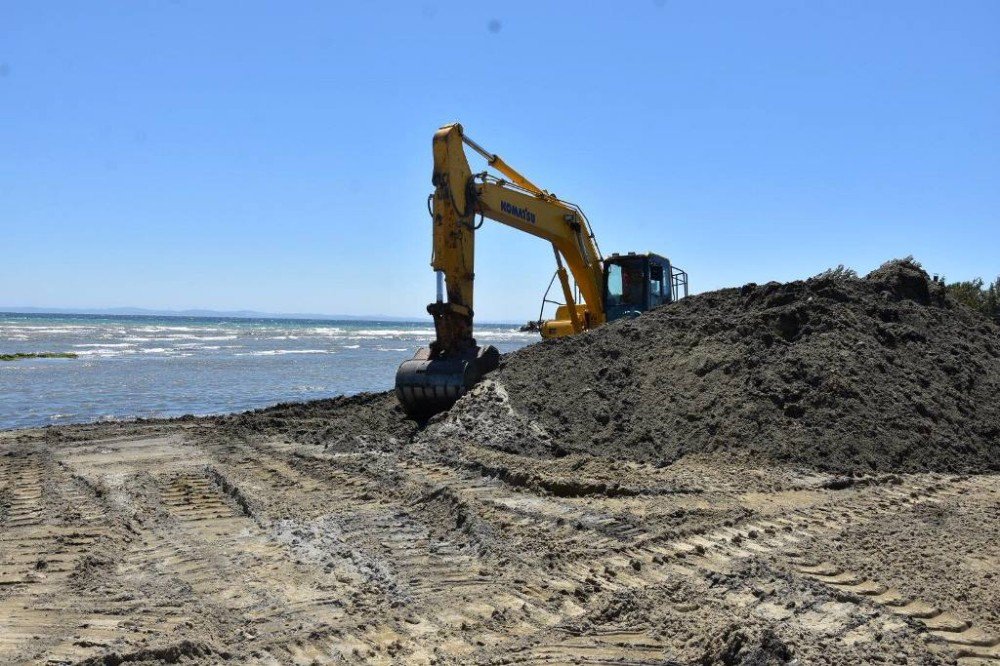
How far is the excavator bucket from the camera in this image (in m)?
10.8

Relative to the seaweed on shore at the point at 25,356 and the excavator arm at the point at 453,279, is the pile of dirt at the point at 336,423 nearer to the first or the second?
the excavator arm at the point at 453,279

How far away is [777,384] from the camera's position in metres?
8.70

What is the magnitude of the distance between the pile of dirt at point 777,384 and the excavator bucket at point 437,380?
43 centimetres

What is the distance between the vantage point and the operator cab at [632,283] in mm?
14766

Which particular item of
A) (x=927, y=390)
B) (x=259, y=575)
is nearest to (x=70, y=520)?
(x=259, y=575)

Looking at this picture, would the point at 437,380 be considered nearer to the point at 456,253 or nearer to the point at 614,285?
the point at 456,253

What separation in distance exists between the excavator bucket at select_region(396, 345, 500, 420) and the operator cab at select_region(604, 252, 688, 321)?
4347 mm

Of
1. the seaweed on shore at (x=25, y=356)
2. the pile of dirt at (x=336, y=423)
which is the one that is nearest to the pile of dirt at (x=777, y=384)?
the pile of dirt at (x=336, y=423)

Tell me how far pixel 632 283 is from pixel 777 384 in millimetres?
6430

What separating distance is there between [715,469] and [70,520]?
5.75 metres

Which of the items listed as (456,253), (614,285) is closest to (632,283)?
(614,285)

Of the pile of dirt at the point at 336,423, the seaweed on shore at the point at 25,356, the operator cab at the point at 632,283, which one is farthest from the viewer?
the seaweed on shore at the point at 25,356

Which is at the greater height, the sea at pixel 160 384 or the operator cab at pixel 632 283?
the operator cab at pixel 632 283

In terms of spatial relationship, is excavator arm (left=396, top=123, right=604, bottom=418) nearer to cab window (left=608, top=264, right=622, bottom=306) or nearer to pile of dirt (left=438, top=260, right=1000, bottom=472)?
pile of dirt (left=438, top=260, right=1000, bottom=472)
